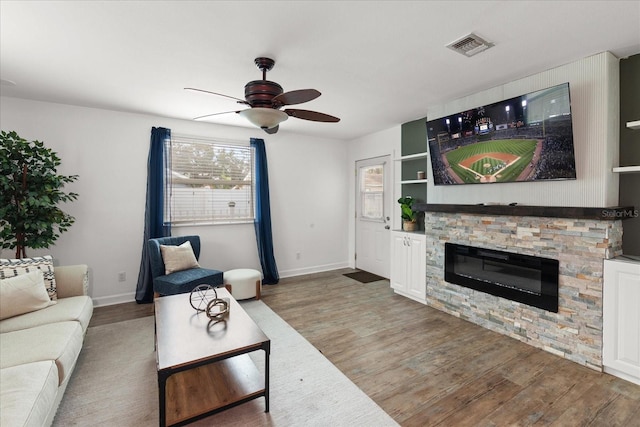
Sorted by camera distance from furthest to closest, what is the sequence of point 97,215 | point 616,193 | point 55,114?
point 97,215
point 55,114
point 616,193

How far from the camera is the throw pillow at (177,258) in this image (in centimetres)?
383

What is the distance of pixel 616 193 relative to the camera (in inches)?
103

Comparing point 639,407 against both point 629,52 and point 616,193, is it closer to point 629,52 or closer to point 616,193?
point 616,193

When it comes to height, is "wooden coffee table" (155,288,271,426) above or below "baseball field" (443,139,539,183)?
below

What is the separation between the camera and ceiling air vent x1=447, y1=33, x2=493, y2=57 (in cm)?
225

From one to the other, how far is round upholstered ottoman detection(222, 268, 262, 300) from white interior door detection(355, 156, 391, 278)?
Result: 2.29 metres

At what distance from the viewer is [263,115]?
2441 mm

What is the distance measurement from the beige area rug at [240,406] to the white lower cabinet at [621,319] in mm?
1946

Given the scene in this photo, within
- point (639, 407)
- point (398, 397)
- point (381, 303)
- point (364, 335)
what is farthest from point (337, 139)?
point (639, 407)

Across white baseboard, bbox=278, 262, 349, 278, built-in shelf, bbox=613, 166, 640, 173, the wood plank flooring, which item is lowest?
the wood plank flooring

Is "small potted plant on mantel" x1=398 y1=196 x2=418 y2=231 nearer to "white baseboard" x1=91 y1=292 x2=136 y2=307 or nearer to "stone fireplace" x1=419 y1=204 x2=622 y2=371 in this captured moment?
"stone fireplace" x1=419 y1=204 x2=622 y2=371

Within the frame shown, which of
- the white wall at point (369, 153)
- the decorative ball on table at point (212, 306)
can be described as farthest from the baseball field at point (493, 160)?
the decorative ball on table at point (212, 306)

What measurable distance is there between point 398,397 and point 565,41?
9.68 feet

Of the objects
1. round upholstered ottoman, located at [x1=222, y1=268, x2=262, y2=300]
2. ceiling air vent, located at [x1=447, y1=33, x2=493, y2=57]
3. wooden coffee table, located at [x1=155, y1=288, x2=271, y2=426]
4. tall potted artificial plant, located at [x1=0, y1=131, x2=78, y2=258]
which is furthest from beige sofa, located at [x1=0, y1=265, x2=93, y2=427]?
ceiling air vent, located at [x1=447, y1=33, x2=493, y2=57]
